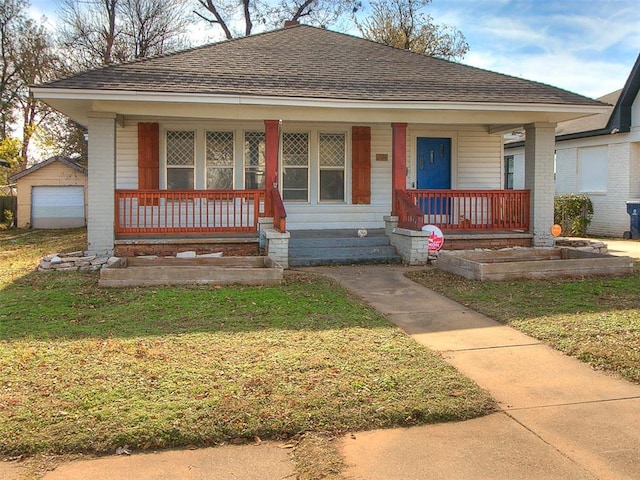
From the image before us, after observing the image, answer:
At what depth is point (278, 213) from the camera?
1001 cm

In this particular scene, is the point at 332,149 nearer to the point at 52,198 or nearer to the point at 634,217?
the point at 634,217

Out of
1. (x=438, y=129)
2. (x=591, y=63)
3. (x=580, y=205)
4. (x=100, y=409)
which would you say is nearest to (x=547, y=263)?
(x=438, y=129)

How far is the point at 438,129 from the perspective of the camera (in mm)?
13422

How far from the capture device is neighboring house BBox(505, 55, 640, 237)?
56.5ft

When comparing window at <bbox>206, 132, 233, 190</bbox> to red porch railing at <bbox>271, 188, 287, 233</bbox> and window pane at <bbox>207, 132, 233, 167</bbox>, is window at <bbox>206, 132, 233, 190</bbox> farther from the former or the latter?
red porch railing at <bbox>271, 188, 287, 233</bbox>

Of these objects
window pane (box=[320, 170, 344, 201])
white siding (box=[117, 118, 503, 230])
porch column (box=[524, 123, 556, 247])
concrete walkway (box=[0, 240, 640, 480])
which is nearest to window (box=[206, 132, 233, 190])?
white siding (box=[117, 118, 503, 230])

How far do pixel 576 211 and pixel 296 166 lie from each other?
10425 mm

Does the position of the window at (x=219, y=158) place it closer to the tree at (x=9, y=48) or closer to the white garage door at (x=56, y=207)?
the white garage door at (x=56, y=207)

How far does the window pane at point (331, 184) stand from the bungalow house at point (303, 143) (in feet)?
0.11

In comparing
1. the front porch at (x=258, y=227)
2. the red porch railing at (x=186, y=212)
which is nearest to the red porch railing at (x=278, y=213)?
the front porch at (x=258, y=227)

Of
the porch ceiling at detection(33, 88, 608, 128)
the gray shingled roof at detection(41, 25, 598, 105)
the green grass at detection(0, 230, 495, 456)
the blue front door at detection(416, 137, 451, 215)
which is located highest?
the gray shingled roof at detection(41, 25, 598, 105)

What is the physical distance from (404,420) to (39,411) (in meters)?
2.29

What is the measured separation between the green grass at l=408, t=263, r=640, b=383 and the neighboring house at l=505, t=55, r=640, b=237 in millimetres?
9257

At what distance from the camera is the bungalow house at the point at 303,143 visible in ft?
33.3
